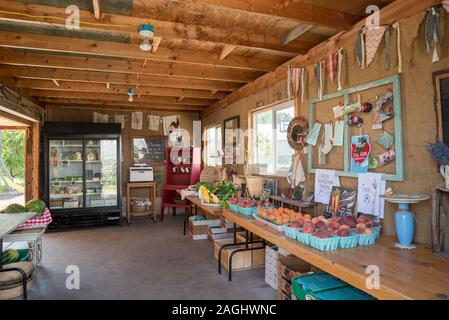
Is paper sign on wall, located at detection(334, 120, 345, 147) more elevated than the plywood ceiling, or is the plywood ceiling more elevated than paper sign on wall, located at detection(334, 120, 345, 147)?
the plywood ceiling

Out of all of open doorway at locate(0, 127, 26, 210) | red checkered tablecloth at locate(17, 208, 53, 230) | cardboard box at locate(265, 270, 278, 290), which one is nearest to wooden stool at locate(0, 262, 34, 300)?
red checkered tablecloth at locate(17, 208, 53, 230)

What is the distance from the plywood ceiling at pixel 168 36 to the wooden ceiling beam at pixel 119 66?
0.01 metres

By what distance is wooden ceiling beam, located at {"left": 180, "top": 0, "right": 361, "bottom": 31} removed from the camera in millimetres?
2105

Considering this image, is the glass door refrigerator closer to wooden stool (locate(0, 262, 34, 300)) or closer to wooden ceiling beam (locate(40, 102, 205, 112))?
wooden ceiling beam (locate(40, 102, 205, 112))

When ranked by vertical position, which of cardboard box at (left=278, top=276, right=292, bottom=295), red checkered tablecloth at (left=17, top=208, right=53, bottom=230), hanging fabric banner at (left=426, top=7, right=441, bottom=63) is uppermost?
hanging fabric banner at (left=426, top=7, right=441, bottom=63)

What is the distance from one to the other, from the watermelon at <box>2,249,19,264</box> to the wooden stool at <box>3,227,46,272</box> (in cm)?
16

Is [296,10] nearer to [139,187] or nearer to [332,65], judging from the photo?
[332,65]

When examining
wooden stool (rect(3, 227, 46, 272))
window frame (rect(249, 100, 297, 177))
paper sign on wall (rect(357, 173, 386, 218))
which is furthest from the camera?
window frame (rect(249, 100, 297, 177))

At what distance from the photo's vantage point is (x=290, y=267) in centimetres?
250

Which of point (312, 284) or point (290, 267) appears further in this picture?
point (290, 267)

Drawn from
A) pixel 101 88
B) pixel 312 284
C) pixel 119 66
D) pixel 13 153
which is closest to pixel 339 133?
pixel 312 284

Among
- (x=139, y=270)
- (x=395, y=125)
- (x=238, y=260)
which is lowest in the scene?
(x=139, y=270)

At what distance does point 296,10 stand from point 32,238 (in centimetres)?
334

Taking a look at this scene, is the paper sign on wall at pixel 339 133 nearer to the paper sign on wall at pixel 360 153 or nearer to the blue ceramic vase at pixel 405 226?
the paper sign on wall at pixel 360 153
